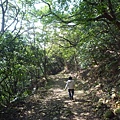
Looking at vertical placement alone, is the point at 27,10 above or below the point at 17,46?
above

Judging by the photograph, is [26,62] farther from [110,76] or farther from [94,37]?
[110,76]

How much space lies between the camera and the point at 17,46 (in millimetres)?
10297

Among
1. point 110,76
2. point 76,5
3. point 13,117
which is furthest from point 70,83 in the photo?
point 76,5

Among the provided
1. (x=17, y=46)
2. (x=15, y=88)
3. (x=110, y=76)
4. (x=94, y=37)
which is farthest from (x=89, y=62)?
(x=17, y=46)

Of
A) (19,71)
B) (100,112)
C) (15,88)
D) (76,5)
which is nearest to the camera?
(100,112)

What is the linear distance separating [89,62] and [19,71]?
9.06 meters

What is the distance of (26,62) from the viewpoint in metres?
10.7

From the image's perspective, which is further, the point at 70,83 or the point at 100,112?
the point at 70,83

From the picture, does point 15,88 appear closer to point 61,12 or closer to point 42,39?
point 61,12

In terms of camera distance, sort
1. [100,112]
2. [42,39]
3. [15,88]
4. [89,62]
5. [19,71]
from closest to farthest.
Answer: [100,112], [19,71], [15,88], [89,62], [42,39]

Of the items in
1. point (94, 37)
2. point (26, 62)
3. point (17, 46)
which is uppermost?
point (94, 37)

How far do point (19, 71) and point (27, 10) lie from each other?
4.98 m

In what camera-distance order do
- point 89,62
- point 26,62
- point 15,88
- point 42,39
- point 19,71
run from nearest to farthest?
point 19,71, point 26,62, point 15,88, point 89,62, point 42,39

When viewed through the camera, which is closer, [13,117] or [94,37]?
[13,117]
